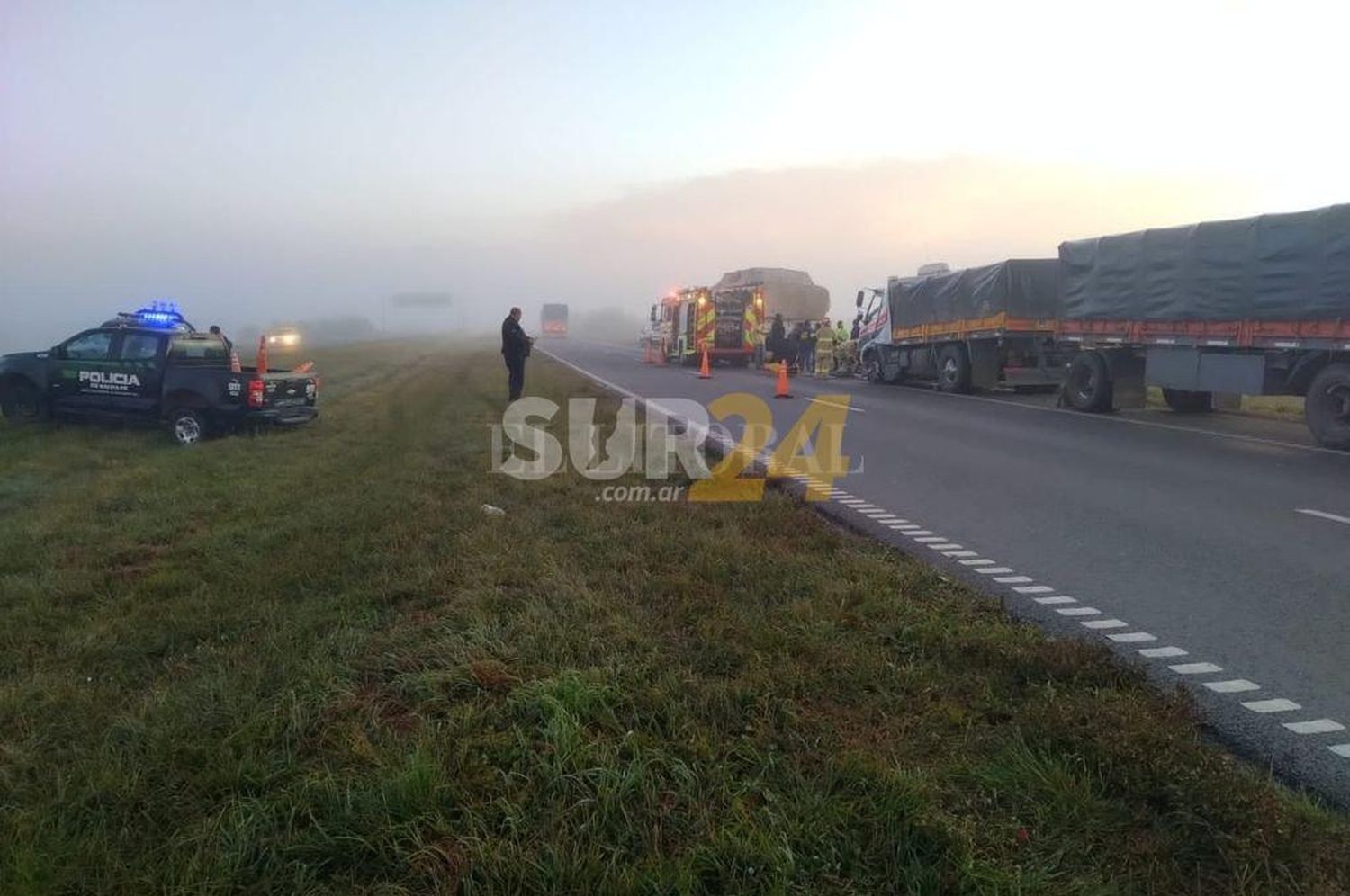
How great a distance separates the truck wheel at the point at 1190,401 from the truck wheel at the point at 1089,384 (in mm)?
→ 1304

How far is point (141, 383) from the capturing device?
40.5 feet

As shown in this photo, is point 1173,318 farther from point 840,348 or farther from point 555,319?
point 555,319

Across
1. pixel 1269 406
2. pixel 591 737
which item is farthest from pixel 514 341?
pixel 1269 406

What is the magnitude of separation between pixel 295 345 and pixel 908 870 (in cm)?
4800

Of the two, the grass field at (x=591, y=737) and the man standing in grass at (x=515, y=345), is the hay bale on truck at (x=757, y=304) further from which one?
the grass field at (x=591, y=737)

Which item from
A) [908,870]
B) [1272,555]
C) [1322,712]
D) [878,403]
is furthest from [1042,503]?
[878,403]

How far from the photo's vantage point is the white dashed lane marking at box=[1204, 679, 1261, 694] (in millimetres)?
4008

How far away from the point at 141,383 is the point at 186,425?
90cm

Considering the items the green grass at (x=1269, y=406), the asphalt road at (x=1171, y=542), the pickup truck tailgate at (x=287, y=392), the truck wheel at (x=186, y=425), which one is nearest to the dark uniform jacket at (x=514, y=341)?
the pickup truck tailgate at (x=287, y=392)

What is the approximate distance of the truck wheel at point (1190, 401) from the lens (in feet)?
53.2

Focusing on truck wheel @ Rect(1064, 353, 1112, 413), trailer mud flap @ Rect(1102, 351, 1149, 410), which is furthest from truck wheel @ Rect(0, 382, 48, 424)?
trailer mud flap @ Rect(1102, 351, 1149, 410)

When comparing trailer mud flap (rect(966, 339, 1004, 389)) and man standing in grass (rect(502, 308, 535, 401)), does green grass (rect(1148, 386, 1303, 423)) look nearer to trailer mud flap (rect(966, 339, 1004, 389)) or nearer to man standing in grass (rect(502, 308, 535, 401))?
trailer mud flap (rect(966, 339, 1004, 389))

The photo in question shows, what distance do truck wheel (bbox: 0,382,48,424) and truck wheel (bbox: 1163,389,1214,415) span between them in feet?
60.3

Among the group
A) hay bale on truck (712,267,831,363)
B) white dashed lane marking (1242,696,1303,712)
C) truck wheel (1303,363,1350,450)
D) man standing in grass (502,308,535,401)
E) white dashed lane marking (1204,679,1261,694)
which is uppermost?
hay bale on truck (712,267,831,363)
